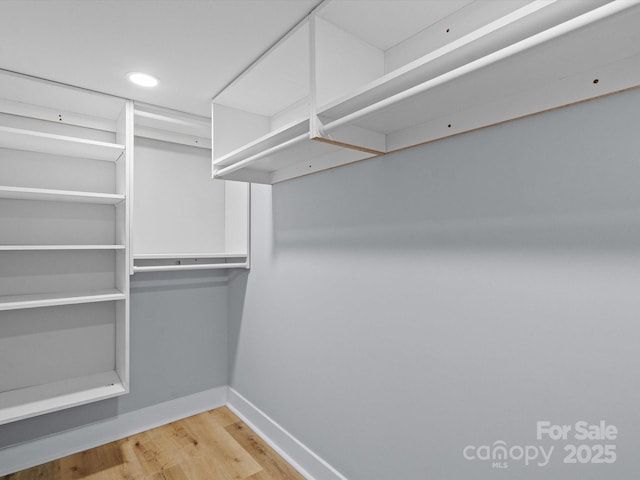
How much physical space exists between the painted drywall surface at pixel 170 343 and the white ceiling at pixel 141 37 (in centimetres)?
127

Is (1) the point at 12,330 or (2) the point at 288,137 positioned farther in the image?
(1) the point at 12,330

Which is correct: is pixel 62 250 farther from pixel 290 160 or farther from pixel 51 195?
pixel 290 160

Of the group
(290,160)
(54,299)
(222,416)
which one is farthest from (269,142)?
(222,416)

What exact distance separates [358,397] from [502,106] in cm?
129

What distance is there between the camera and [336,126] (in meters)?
1.17

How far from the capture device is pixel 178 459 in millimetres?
2008

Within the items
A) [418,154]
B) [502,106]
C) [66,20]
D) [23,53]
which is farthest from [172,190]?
[502,106]

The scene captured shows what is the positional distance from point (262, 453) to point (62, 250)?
67.2 inches

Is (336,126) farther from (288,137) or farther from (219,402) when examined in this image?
(219,402)

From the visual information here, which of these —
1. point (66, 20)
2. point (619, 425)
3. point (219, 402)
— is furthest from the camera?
point (219, 402)

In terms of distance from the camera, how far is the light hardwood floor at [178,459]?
189 cm

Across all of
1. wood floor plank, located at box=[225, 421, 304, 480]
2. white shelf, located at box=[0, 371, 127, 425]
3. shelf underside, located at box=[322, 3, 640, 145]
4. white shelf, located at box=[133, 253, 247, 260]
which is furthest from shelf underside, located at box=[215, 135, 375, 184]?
wood floor plank, located at box=[225, 421, 304, 480]

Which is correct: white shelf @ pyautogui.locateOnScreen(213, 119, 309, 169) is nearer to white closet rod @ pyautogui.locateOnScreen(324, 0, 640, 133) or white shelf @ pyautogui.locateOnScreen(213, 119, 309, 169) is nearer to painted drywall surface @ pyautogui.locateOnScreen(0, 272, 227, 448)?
white closet rod @ pyautogui.locateOnScreen(324, 0, 640, 133)

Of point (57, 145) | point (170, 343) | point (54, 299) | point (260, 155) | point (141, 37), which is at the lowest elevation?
point (170, 343)
